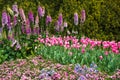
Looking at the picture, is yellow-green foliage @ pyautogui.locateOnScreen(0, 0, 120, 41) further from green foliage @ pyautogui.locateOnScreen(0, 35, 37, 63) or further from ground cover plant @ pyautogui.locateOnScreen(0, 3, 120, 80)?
green foliage @ pyautogui.locateOnScreen(0, 35, 37, 63)

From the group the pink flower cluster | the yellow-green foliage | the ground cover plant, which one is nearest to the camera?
the ground cover plant

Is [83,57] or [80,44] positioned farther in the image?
[80,44]

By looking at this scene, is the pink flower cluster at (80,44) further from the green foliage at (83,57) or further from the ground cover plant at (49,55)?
the green foliage at (83,57)

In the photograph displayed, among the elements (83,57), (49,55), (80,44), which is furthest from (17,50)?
(83,57)

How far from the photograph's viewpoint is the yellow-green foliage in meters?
9.95

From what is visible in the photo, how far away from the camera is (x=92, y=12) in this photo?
1022 cm

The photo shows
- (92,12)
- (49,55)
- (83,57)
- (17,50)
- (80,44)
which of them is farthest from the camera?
(92,12)

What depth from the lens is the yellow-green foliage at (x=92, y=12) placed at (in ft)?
32.6

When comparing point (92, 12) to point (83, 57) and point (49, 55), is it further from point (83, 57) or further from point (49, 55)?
point (83, 57)

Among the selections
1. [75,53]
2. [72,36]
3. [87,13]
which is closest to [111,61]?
[75,53]

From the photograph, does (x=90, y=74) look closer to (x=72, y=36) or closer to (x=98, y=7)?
(x=72, y=36)

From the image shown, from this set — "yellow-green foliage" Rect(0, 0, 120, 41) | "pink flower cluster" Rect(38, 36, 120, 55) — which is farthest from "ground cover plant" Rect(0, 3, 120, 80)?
"yellow-green foliage" Rect(0, 0, 120, 41)

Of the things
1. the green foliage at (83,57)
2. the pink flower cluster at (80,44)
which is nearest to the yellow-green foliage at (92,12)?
the pink flower cluster at (80,44)

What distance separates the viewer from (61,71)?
535 centimetres
